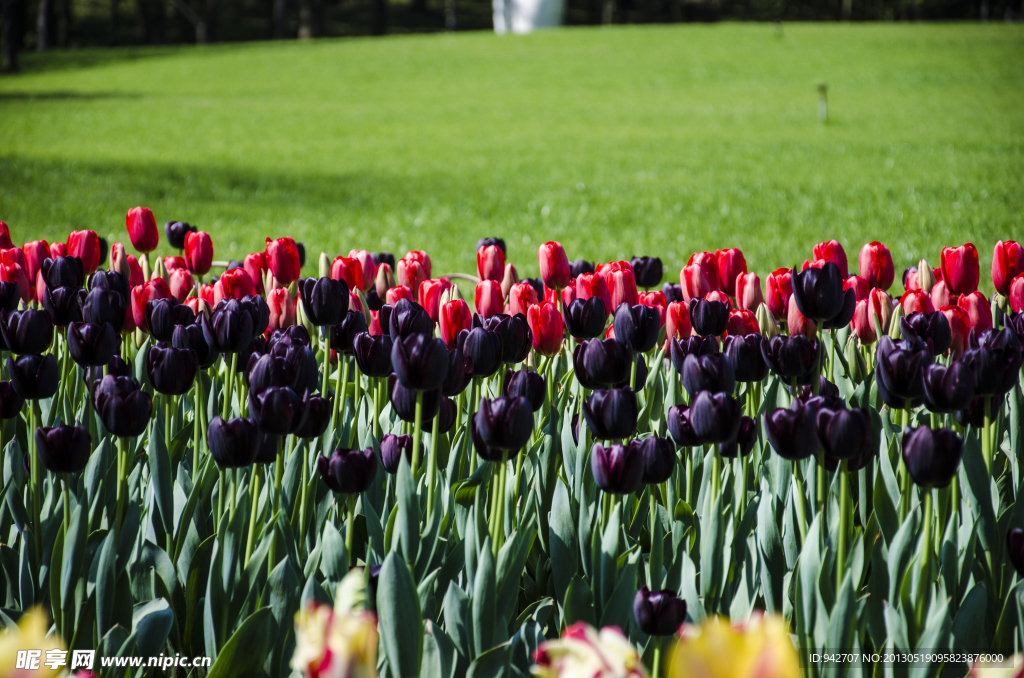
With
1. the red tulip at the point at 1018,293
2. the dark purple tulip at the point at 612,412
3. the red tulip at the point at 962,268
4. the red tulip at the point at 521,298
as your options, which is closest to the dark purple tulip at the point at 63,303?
the red tulip at the point at 521,298

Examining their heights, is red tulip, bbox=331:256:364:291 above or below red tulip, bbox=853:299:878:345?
above

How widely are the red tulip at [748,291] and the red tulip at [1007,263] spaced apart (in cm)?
57

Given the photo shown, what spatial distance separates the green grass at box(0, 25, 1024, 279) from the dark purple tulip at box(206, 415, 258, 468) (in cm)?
462

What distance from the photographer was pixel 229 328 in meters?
1.64

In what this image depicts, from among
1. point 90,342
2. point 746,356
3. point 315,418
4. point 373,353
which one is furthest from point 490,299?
point 90,342

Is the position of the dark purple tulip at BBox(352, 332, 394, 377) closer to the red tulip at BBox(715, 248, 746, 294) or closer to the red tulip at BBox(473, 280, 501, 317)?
the red tulip at BBox(473, 280, 501, 317)

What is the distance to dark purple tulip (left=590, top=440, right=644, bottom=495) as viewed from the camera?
4.10 ft

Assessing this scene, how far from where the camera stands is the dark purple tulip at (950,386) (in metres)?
1.29

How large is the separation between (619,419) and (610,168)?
10389 mm

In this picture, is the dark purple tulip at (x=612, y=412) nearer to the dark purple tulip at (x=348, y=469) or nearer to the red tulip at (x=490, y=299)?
the dark purple tulip at (x=348, y=469)

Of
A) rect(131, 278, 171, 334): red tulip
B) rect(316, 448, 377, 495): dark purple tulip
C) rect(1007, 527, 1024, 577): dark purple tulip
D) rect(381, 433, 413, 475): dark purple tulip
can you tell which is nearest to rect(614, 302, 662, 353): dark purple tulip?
rect(381, 433, 413, 475): dark purple tulip

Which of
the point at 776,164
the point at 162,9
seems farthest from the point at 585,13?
the point at 776,164

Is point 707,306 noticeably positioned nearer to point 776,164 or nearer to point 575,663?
point 575,663

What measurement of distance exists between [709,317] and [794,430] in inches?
27.6
